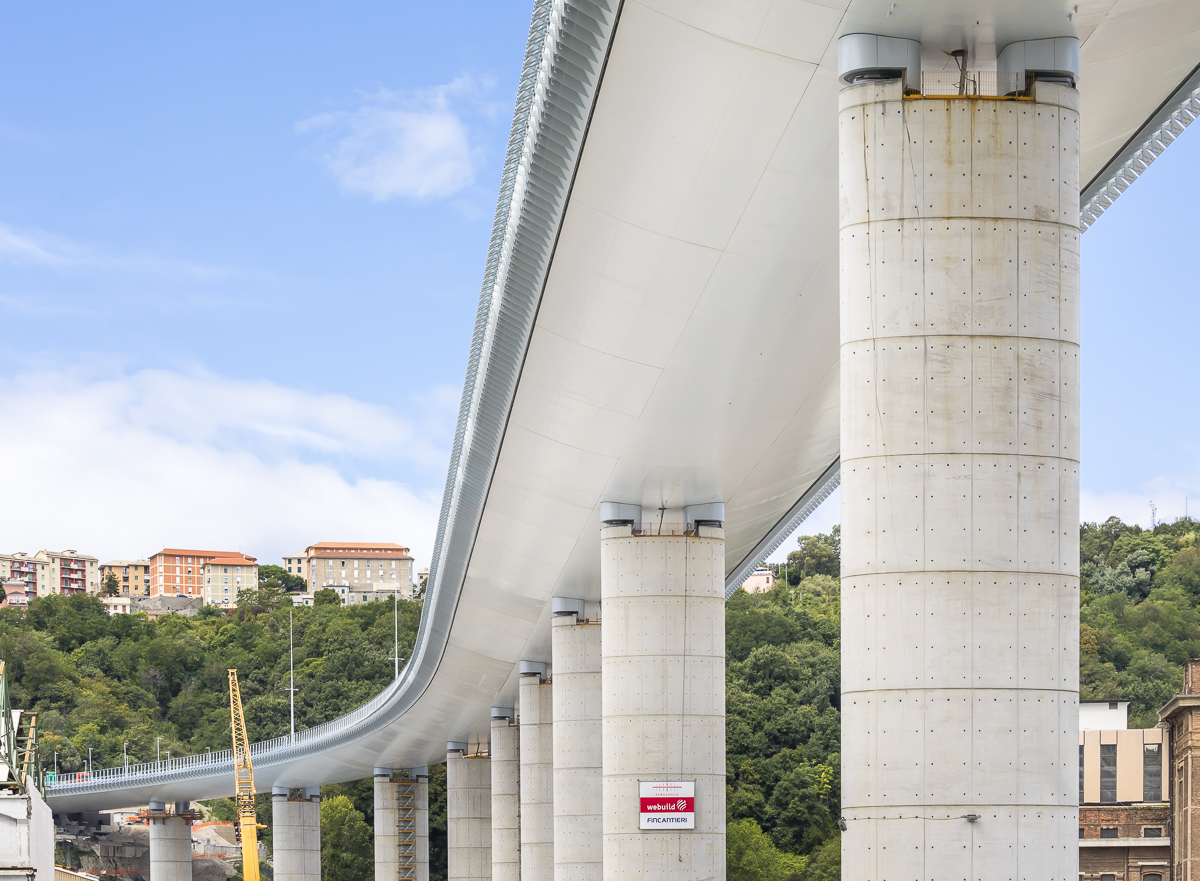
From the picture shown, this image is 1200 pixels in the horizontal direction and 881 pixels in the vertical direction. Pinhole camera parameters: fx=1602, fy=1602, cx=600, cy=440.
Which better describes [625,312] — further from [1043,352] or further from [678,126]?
[1043,352]

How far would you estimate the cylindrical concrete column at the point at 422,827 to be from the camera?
90.1 metres

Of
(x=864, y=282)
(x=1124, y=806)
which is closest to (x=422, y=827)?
(x=1124, y=806)

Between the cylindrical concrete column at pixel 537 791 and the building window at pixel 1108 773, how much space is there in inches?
1246

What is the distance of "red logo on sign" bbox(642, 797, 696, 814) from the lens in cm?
3625

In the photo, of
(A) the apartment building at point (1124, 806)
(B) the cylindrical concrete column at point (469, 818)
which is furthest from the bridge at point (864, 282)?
(B) the cylindrical concrete column at point (469, 818)

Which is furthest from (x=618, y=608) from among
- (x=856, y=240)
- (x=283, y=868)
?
(x=283, y=868)

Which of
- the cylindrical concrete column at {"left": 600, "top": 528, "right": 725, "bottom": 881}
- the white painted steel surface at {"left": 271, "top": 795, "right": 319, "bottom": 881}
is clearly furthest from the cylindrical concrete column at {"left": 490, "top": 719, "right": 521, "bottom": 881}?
the cylindrical concrete column at {"left": 600, "top": 528, "right": 725, "bottom": 881}

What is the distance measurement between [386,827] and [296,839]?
573cm

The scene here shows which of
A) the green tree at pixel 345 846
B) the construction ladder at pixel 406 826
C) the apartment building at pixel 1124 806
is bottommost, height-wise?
the green tree at pixel 345 846

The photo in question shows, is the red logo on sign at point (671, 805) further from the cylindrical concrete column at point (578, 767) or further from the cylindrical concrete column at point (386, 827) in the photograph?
the cylindrical concrete column at point (386, 827)

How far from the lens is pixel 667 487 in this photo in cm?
3688

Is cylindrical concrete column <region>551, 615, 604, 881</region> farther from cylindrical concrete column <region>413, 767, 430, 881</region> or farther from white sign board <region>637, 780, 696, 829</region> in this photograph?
cylindrical concrete column <region>413, 767, 430, 881</region>

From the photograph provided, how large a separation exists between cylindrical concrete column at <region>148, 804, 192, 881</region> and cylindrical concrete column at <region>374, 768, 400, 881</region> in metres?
14.2

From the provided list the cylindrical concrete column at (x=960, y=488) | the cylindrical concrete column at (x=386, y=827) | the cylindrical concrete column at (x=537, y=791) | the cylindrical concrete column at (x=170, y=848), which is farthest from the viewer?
the cylindrical concrete column at (x=170, y=848)
